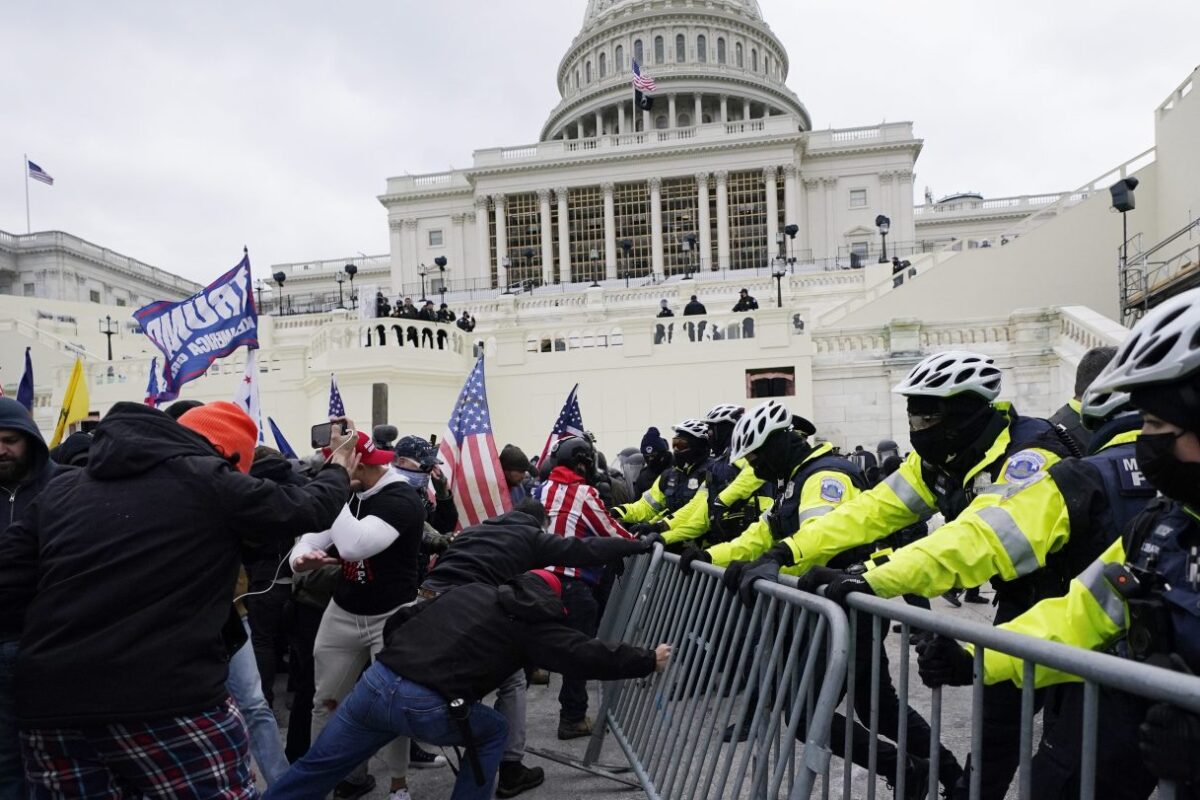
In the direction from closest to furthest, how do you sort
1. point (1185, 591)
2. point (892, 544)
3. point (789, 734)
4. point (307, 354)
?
point (1185, 591)
point (789, 734)
point (892, 544)
point (307, 354)

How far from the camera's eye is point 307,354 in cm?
2017

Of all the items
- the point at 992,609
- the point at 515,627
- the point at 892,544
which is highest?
the point at 515,627

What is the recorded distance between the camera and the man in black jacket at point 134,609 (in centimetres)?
255

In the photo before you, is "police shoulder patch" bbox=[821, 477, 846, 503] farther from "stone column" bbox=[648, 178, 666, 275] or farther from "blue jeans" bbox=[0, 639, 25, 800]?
"stone column" bbox=[648, 178, 666, 275]

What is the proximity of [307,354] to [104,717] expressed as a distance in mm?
18618

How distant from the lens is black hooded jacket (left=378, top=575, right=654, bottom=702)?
333 cm

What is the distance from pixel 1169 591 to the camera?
74.5 inches

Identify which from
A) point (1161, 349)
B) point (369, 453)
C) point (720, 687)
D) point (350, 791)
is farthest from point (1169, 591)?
point (350, 791)

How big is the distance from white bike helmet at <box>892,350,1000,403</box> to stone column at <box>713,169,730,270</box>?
5712cm

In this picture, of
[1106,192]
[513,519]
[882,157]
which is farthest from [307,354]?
[882,157]

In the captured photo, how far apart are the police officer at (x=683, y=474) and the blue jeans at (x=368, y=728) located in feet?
11.8

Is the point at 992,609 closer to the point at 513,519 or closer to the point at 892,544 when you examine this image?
the point at 892,544

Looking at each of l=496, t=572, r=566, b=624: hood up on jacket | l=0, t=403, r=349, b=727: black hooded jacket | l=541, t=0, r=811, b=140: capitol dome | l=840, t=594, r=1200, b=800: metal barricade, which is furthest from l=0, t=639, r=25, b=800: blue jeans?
l=541, t=0, r=811, b=140: capitol dome

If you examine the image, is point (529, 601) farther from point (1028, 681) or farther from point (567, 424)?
point (567, 424)
